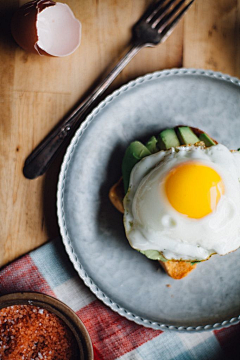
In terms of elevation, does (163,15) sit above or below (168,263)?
above

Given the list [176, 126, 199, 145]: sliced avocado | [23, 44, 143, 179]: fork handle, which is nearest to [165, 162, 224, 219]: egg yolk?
[176, 126, 199, 145]: sliced avocado

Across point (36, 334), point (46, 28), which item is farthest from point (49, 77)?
point (36, 334)

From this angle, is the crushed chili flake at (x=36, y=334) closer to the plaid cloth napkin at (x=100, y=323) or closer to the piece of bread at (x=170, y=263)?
the plaid cloth napkin at (x=100, y=323)

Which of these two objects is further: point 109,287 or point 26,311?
point 109,287

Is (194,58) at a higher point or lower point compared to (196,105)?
higher

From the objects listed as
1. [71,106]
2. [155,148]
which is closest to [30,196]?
[71,106]

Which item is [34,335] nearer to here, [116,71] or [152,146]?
[152,146]

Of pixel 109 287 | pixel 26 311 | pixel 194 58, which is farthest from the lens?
pixel 194 58

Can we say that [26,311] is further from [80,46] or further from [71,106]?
[80,46]
